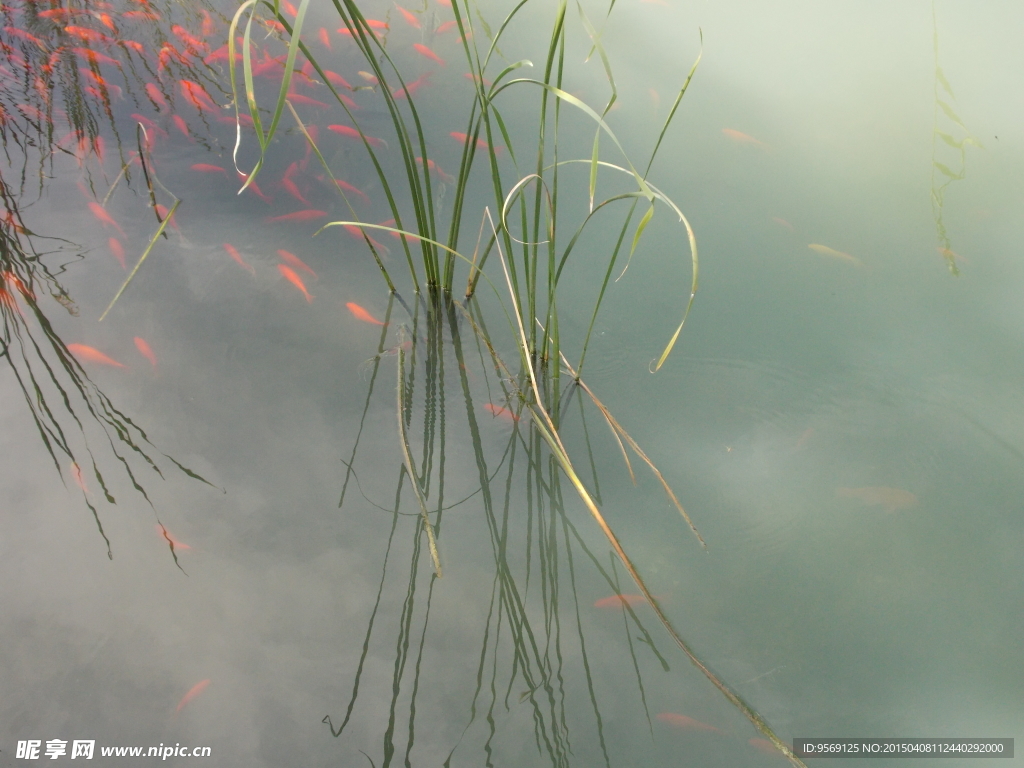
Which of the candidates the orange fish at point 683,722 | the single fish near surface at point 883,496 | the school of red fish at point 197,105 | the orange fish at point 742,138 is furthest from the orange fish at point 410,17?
the orange fish at point 683,722

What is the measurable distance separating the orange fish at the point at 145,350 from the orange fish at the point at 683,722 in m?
1.17

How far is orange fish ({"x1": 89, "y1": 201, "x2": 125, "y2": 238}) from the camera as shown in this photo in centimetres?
169

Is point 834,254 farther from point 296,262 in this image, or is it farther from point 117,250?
point 117,250

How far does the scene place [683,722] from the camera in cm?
108

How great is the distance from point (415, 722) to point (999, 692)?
93 centimetres

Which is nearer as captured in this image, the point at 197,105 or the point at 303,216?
the point at 303,216

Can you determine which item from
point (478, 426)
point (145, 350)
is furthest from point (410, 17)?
point (478, 426)

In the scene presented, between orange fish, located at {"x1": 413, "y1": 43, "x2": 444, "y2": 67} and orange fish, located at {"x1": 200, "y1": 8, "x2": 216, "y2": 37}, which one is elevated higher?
orange fish, located at {"x1": 413, "y1": 43, "x2": 444, "y2": 67}

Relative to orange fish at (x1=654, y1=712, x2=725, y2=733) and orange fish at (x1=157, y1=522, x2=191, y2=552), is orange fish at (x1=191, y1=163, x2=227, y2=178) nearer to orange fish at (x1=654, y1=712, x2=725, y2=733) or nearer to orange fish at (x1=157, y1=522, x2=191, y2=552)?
orange fish at (x1=157, y1=522, x2=191, y2=552)

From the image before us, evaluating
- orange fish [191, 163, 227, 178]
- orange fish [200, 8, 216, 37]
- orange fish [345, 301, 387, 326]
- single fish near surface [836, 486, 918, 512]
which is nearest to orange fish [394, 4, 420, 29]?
orange fish [200, 8, 216, 37]

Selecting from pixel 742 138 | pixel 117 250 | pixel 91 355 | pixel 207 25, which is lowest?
pixel 91 355

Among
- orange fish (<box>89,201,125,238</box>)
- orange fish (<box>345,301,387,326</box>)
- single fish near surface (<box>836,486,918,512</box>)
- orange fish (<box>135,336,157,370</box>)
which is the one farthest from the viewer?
orange fish (<box>89,201,125,238</box>)

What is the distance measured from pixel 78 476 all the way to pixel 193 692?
1.60ft

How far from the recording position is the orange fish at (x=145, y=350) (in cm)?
147
